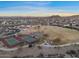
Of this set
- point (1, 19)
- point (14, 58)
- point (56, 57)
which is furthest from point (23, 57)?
point (1, 19)

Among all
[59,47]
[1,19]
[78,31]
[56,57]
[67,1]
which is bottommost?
[56,57]

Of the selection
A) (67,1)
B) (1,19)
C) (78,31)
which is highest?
(67,1)

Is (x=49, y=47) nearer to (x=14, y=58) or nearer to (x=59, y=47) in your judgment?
(x=59, y=47)

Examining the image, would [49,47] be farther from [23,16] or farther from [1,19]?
[1,19]

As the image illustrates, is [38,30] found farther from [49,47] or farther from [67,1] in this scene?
[67,1]

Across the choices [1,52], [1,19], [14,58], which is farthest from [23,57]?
[1,19]

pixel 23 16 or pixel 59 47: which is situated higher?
pixel 23 16

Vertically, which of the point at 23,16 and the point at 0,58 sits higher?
the point at 23,16
